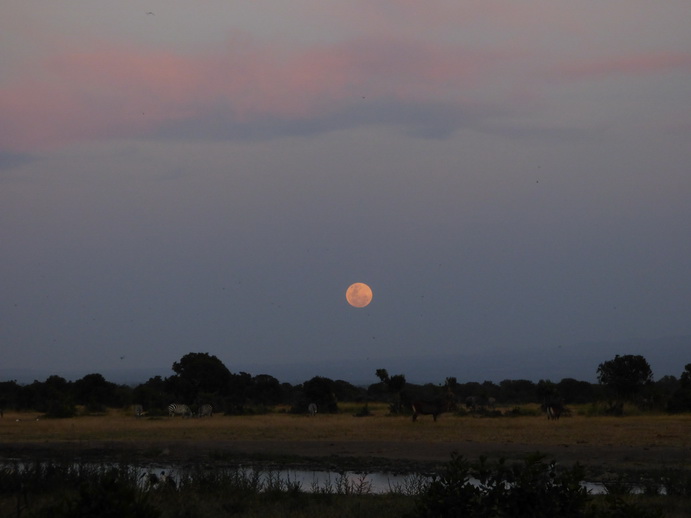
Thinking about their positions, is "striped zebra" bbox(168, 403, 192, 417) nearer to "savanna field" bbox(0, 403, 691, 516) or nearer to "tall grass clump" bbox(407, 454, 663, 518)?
"savanna field" bbox(0, 403, 691, 516)

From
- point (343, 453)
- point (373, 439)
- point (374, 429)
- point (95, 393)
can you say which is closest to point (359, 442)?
point (373, 439)

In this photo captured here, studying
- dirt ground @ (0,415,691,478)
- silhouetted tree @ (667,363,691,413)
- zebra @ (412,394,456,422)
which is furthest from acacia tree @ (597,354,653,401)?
zebra @ (412,394,456,422)

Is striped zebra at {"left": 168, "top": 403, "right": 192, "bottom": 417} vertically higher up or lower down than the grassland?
higher up

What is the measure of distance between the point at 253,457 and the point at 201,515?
33.8 feet

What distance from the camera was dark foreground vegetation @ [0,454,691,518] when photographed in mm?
7992

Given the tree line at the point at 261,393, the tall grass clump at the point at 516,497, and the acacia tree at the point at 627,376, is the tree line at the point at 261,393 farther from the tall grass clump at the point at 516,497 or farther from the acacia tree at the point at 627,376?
the tall grass clump at the point at 516,497

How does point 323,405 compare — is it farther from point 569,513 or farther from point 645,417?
point 569,513

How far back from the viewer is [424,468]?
63.0ft

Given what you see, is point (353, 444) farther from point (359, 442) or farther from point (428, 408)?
point (428, 408)

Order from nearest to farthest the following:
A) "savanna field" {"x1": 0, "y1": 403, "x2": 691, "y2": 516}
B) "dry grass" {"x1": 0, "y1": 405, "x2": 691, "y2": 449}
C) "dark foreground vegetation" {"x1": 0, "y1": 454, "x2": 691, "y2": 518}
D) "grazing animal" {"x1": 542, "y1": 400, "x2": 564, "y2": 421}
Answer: "dark foreground vegetation" {"x1": 0, "y1": 454, "x2": 691, "y2": 518}
"savanna field" {"x1": 0, "y1": 403, "x2": 691, "y2": 516}
"dry grass" {"x1": 0, "y1": 405, "x2": 691, "y2": 449}
"grazing animal" {"x1": 542, "y1": 400, "x2": 564, "y2": 421}

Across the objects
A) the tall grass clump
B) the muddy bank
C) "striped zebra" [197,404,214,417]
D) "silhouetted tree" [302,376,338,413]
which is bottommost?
the muddy bank

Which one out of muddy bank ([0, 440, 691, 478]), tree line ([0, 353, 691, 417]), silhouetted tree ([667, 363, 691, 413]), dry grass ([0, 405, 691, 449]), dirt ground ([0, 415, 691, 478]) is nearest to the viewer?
muddy bank ([0, 440, 691, 478])

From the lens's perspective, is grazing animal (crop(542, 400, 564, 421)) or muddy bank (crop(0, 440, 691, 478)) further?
grazing animal (crop(542, 400, 564, 421))

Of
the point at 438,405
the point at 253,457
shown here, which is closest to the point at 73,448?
the point at 253,457
